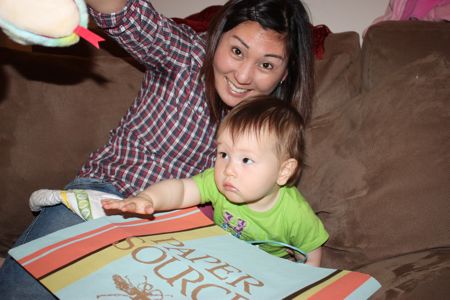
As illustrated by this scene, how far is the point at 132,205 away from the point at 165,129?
310 mm

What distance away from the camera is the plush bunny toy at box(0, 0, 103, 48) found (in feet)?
1.79

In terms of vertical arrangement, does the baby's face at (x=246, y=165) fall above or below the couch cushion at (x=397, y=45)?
below

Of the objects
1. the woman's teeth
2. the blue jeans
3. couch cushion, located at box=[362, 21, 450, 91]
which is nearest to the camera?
the blue jeans

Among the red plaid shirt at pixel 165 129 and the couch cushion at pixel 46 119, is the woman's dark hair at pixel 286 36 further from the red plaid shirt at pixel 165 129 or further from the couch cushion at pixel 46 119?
the couch cushion at pixel 46 119

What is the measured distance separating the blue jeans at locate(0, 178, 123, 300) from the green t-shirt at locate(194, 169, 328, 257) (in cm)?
26

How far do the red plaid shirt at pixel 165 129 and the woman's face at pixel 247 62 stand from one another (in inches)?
3.5

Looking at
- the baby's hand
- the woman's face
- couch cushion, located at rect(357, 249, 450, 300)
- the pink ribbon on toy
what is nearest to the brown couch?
couch cushion, located at rect(357, 249, 450, 300)

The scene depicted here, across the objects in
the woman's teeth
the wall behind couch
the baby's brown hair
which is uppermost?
the wall behind couch

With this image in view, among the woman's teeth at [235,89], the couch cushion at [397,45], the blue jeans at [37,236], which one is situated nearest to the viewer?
the blue jeans at [37,236]

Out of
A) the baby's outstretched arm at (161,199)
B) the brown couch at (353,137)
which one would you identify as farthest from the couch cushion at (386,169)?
the baby's outstretched arm at (161,199)

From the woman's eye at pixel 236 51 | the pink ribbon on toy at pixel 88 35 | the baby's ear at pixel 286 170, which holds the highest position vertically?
the pink ribbon on toy at pixel 88 35

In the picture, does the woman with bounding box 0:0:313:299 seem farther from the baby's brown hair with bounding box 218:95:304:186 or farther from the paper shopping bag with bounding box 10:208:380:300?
the paper shopping bag with bounding box 10:208:380:300

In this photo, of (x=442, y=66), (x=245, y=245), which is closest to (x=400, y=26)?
(x=442, y=66)

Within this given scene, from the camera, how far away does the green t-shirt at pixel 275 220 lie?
1004 millimetres
